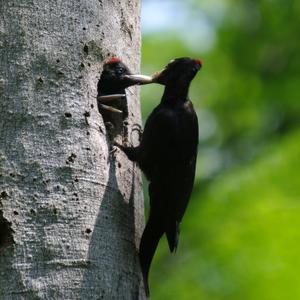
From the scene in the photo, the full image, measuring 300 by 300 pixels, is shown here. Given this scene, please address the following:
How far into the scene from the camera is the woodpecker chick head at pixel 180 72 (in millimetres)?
4980

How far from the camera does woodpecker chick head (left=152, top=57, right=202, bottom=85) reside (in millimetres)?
4980

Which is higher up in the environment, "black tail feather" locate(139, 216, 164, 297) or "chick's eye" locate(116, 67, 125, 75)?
"chick's eye" locate(116, 67, 125, 75)

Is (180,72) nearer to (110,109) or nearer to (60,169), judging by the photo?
(110,109)

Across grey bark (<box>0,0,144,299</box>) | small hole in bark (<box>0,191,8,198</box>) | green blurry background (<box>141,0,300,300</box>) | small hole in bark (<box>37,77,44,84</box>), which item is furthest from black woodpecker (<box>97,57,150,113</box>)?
green blurry background (<box>141,0,300,300</box>)

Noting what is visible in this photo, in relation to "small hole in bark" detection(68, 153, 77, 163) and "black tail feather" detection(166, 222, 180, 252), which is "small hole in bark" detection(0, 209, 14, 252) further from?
"black tail feather" detection(166, 222, 180, 252)

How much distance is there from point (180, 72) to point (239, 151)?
173 inches

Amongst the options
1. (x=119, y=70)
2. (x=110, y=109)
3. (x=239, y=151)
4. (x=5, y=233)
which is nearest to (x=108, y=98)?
(x=110, y=109)

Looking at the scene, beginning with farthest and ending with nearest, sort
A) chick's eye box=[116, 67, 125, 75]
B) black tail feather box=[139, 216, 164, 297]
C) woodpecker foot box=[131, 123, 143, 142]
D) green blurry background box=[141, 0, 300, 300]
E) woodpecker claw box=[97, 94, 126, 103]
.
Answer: green blurry background box=[141, 0, 300, 300] → woodpecker foot box=[131, 123, 143, 142] → chick's eye box=[116, 67, 125, 75] → woodpecker claw box=[97, 94, 126, 103] → black tail feather box=[139, 216, 164, 297]

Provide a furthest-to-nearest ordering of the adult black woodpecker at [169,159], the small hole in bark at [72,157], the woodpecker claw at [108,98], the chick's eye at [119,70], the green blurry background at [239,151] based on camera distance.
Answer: the green blurry background at [239,151]
the adult black woodpecker at [169,159]
the chick's eye at [119,70]
the woodpecker claw at [108,98]
the small hole in bark at [72,157]

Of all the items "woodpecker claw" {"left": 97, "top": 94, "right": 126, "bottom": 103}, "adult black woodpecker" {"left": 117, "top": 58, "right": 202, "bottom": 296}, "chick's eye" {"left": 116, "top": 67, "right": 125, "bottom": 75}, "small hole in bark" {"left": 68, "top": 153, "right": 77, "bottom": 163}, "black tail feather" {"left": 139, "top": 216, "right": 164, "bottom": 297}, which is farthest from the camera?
"adult black woodpecker" {"left": 117, "top": 58, "right": 202, "bottom": 296}

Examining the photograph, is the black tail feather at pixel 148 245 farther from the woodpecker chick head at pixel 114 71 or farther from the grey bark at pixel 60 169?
the woodpecker chick head at pixel 114 71

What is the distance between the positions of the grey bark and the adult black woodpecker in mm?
200

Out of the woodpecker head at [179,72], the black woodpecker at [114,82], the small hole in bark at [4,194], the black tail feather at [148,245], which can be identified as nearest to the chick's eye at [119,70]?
the black woodpecker at [114,82]

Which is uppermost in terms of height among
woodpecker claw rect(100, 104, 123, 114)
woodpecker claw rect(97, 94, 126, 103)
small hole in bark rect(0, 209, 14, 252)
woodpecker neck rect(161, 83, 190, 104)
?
woodpecker neck rect(161, 83, 190, 104)
